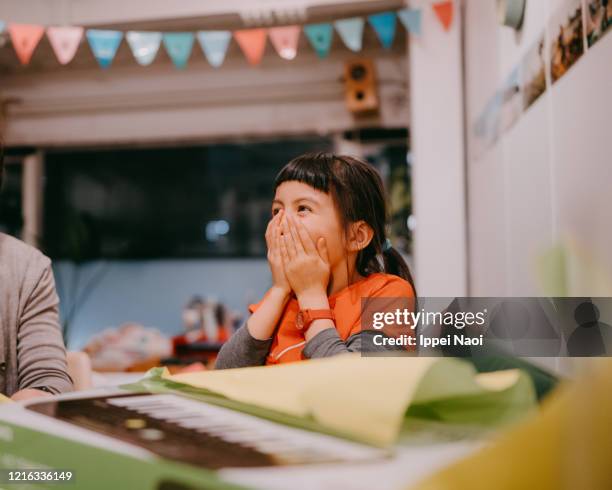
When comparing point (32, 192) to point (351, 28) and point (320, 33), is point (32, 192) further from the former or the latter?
point (351, 28)

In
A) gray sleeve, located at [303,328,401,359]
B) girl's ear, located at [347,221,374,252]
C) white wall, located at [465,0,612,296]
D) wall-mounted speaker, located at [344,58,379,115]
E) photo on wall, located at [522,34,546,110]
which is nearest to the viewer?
white wall, located at [465,0,612,296]

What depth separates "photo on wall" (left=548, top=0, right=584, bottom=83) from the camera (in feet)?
3.41

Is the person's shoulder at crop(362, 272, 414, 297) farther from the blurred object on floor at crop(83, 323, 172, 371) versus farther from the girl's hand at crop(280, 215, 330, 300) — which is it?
the blurred object on floor at crop(83, 323, 172, 371)

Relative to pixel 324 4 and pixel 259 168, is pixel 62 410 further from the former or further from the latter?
pixel 259 168

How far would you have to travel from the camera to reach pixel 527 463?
244 millimetres

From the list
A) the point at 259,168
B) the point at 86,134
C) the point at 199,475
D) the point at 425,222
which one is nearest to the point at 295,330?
the point at 199,475

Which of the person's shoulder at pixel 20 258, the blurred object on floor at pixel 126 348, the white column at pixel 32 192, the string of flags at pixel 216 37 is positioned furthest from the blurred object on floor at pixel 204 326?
the person's shoulder at pixel 20 258

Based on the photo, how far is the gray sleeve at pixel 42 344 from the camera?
3.25 ft

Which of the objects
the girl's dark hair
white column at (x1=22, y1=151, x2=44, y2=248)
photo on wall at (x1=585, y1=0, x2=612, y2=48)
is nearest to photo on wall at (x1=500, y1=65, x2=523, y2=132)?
photo on wall at (x1=585, y1=0, x2=612, y2=48)

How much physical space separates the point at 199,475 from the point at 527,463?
0.45 ft

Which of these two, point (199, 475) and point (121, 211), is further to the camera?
point (121, 211)

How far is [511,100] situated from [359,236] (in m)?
0.86

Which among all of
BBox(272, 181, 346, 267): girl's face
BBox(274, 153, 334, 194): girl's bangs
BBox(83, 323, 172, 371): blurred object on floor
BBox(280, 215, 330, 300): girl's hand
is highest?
BBox(274, 153, 334, 194): girl's bangs

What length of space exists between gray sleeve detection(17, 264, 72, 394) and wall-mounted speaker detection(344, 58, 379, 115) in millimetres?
2534
